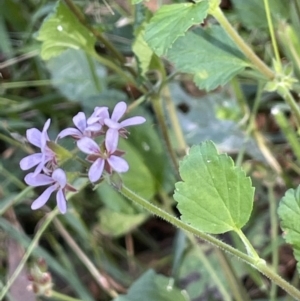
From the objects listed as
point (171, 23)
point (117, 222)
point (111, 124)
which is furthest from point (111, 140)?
point (117, 222)

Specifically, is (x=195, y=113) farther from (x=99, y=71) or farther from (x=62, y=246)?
(x=62, y=246)

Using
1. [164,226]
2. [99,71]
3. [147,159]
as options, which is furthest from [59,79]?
[164,226]

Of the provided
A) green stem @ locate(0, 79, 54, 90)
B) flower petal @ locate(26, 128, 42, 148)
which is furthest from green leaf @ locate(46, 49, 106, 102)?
flower petal @ locate(26, 128, 42, 148)

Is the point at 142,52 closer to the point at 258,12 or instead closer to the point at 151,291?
the point at 258,12

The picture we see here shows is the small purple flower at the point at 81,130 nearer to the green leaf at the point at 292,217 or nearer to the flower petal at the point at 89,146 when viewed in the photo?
the flower petal at the point at 89,146

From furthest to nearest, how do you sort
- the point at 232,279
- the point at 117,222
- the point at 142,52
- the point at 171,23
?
the point at 117,222
the point at 232,279
the point at 142,52
the point at 171,23

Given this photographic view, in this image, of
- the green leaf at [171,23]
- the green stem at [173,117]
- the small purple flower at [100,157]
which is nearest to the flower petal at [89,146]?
the small purple flower at [100,157]
